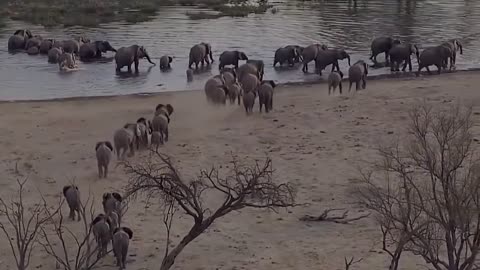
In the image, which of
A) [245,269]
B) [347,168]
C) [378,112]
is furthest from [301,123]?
[245,269]

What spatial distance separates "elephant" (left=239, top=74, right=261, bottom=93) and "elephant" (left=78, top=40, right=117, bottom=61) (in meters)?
10.1

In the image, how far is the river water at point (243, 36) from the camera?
1118 inches

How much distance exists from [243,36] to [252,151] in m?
19.5

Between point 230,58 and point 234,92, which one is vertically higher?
point 234,92

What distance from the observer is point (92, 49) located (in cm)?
3253

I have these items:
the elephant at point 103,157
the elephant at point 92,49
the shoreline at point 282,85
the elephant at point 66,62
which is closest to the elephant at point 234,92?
the shoreline at point 282,85

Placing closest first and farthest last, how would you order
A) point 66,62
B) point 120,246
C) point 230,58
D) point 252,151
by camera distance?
point 120,246, point 252,151, point 230,58, point 66,62

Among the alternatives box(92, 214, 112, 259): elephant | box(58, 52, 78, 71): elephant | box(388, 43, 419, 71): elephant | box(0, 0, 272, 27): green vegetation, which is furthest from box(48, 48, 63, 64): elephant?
box(92, 214, 112, 259): elephant

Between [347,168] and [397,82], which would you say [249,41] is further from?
[347,168]

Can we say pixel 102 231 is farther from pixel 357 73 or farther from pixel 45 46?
pixel 45 46

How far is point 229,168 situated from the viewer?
57.5 feet

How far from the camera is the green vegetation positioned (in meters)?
44.3

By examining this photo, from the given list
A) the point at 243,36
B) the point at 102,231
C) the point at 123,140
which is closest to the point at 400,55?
the point at 243,36

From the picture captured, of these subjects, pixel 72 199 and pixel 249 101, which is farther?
pixel 249 101
